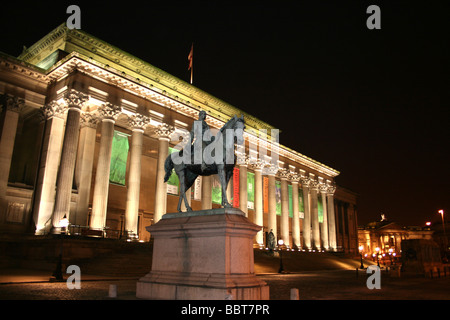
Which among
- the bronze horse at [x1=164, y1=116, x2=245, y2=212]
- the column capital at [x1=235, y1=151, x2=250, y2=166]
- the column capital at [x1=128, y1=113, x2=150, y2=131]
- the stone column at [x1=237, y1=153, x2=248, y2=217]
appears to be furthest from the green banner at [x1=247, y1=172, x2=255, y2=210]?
the bronze horse at [x1=164, y1=116, x2=245, y2=212]

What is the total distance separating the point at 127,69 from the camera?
34.2 m

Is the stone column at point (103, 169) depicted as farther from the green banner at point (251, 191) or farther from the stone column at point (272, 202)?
the stone column at point (272, 202)

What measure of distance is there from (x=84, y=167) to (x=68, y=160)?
5.05 meters

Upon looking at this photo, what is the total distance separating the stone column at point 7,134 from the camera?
2797 cm

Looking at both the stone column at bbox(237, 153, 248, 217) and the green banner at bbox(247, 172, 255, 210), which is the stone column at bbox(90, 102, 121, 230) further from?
the green banner at bbox(247, 172, 255, 210)

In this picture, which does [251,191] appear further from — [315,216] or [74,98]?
[74,98]

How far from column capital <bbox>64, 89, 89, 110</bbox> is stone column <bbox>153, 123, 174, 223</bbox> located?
8.50 metres

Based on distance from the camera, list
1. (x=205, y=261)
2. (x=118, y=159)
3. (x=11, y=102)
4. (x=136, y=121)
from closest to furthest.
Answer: (x=205, y=261) < (x=11, y=102) < (x=118, y=159) < (x=136, y=121)

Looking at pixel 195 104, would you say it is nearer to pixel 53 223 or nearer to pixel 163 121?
pixel 163 121

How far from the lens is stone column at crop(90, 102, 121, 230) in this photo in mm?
28688

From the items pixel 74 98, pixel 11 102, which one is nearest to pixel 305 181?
pixel 74 98

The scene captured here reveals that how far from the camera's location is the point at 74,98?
2848 cm

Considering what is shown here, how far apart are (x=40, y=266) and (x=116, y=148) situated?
13.2m

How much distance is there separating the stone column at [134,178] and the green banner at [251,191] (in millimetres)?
18205
